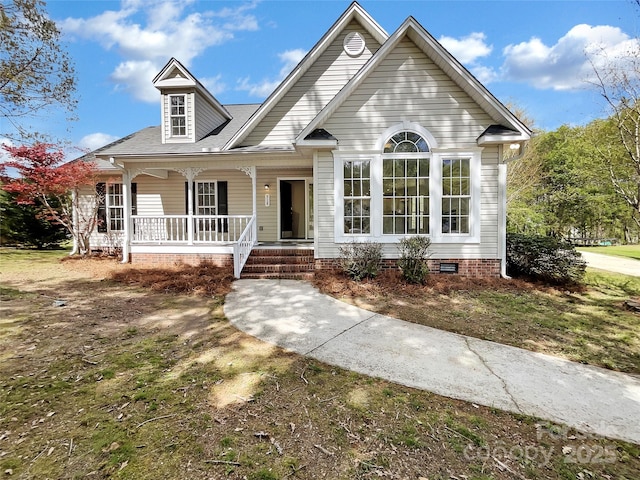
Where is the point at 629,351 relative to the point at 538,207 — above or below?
below

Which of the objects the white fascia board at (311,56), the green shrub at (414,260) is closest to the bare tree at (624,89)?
the green shrub at (414,260)

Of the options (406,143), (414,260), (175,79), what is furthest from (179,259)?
(406,143)

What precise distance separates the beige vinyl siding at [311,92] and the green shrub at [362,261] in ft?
15.2

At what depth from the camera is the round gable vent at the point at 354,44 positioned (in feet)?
35.9

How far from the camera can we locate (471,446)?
2570mm

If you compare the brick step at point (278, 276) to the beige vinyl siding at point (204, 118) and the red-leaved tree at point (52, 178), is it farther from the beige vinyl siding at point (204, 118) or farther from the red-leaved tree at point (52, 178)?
the red-leaved tree at point (52, 178)

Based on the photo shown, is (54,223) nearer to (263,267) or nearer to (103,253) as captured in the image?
(103,253)

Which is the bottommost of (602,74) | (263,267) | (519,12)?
(263,267)

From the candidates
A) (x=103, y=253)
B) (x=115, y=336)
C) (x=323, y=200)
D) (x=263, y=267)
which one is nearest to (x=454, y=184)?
(x=323, y=200)

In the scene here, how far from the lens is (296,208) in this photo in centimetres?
1275

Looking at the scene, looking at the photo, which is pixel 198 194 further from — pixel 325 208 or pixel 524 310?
pixel 524 310

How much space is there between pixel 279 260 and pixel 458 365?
645cm

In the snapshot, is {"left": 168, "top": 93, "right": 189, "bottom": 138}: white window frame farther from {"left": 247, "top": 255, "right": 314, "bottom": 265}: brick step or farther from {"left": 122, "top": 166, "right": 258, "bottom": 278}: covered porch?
{"left": 247, "top": 255, "right": 314, "bottom": 265}: brick step

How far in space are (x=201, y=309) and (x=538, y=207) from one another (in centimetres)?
2915
